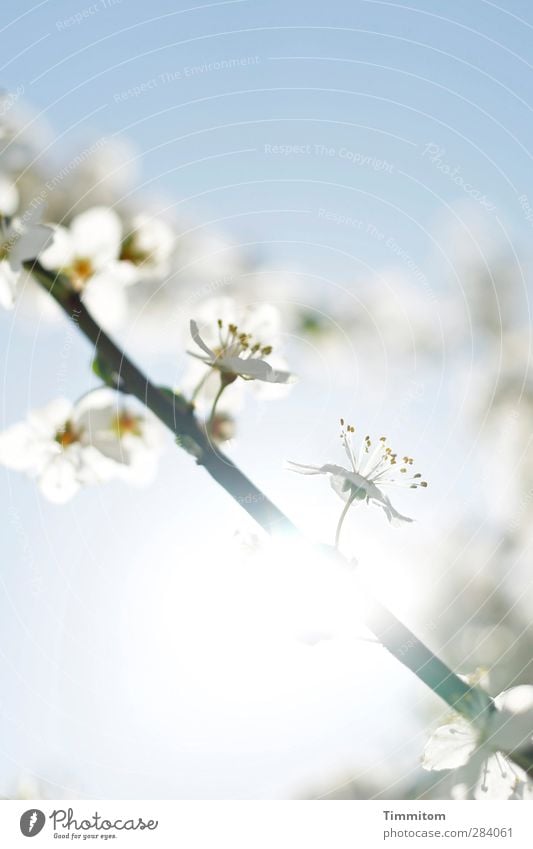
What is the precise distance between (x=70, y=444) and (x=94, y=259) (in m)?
0.20

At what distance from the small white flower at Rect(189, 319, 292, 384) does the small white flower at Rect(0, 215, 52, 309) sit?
0.52 feet

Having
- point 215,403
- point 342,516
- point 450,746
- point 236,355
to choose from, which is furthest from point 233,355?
point 450,746

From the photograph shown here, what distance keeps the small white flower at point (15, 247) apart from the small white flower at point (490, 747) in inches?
22.8

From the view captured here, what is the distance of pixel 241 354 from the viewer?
34.8 inches

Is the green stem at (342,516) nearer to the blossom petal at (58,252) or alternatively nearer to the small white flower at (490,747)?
the small white flower at (490,747)

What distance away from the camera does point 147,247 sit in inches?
34.2

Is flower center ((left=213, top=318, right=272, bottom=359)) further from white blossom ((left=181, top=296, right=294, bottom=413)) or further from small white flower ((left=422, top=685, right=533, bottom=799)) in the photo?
small white flower ((left=422, top=685, right=533, bottom=799))

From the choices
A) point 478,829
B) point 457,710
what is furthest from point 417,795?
point 457,710

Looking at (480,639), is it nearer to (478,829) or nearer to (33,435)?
(478,829)

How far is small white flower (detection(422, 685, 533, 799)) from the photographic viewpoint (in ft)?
2.35

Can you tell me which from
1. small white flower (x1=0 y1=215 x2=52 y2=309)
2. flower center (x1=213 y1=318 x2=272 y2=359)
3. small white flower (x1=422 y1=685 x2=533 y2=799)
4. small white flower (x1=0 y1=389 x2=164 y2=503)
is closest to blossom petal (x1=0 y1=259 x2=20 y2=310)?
small white flower (x1=0 y1=215 x2=52 y2=309)

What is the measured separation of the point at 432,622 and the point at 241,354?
1.70ft

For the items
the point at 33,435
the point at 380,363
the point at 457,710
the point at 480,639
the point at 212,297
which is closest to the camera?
the point at 457,710

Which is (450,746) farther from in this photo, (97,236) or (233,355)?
(97,236)
